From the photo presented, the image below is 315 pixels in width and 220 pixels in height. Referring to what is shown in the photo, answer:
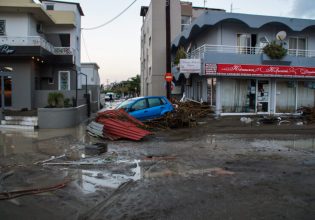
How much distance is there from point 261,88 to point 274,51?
2636mm

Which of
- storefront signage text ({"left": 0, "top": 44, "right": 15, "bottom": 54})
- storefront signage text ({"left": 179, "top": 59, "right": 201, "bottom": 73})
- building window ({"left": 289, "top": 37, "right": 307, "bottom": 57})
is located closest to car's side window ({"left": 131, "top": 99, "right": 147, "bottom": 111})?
storefront signage text ({"left": 179, "top": 59, "right": 201, "bottom": 73})

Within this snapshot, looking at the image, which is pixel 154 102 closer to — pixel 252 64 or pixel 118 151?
pixel 118 151

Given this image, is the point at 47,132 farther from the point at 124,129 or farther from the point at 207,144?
the point at 207,144

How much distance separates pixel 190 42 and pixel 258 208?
79.5ft

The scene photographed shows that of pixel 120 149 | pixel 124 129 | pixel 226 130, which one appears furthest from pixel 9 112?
pixel 226 130

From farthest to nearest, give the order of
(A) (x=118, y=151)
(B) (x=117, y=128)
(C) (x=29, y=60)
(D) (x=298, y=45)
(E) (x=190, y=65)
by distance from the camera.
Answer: (D) (x=298, y=45)
(C) (x=29, y=60)
(E) (x=190, y=65)
(B) (x=117, y=128)
(A) (x=118, y=151)

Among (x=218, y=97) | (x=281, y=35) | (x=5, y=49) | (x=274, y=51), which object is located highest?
(x=281, y=35)

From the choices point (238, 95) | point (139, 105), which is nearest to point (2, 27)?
point (139, 105)

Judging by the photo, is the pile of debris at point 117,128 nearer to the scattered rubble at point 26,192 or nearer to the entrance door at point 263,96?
the scattered rubble at point 26,192

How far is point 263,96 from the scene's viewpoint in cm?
A: 2348

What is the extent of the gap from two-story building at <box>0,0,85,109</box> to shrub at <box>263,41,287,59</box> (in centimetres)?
1223

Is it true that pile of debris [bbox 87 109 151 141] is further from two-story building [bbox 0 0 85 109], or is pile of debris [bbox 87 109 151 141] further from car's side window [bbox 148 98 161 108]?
two-story building [bbox 0 0 85 109]

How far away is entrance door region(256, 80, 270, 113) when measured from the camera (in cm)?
2336

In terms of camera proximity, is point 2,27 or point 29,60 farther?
point 2,27
